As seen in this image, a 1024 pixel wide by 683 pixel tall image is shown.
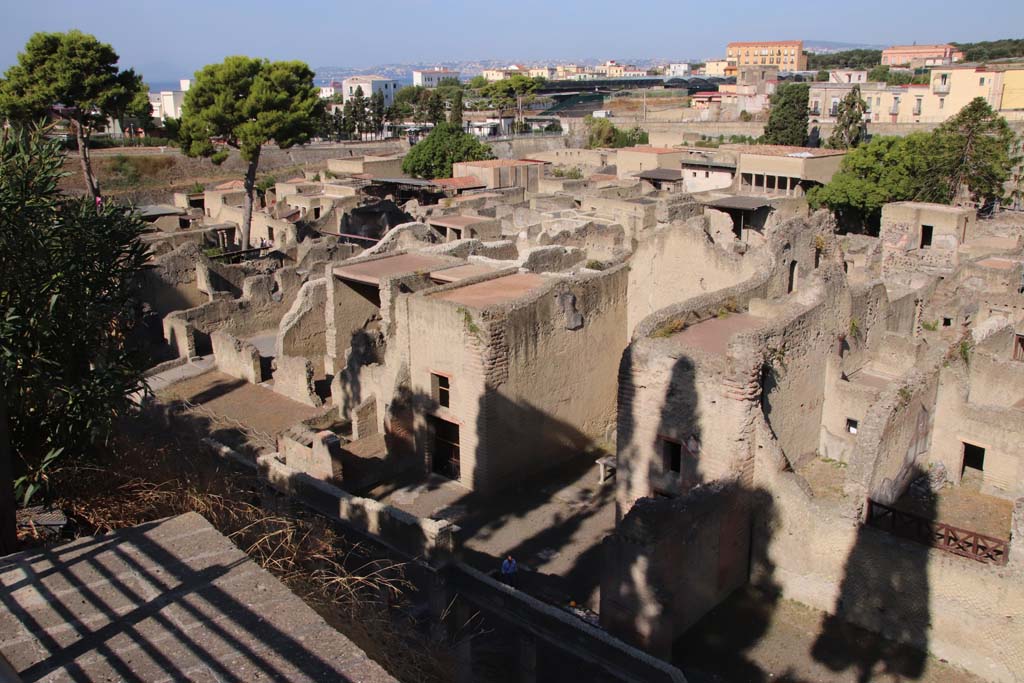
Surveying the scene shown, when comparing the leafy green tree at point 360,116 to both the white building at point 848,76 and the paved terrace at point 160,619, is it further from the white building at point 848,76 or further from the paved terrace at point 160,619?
the paved terrace at point 160,619

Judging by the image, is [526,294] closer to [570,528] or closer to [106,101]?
[570,528]

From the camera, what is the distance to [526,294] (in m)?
15.0

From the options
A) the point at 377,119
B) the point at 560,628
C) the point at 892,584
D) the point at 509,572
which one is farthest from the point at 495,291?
the point at 377,119

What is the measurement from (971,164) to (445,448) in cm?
3305

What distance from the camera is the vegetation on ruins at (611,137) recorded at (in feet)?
238

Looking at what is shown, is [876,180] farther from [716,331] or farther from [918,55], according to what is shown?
[918,55]

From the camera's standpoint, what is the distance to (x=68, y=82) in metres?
31.9

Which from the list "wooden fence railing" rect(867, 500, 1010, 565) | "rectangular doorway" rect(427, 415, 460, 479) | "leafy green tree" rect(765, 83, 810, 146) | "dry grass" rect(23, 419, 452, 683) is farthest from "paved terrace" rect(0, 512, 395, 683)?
"leafy green tree" rect(765, 83, 810, 146)

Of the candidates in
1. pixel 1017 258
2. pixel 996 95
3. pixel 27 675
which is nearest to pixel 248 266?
pixel 1017 258

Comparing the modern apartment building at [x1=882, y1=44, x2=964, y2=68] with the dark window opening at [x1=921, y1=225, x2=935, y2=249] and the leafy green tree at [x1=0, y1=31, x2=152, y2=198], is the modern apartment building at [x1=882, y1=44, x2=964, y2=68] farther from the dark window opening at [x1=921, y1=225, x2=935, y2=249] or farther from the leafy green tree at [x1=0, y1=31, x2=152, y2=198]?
the leafy green tree at [x1=0, y1=31, x2=152, y2=198]

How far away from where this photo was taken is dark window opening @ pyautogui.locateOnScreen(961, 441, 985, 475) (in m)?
14.5

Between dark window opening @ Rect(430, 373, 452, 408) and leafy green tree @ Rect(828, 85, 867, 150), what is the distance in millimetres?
51867

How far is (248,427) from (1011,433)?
14.2m

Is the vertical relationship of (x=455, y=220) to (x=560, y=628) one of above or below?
above
